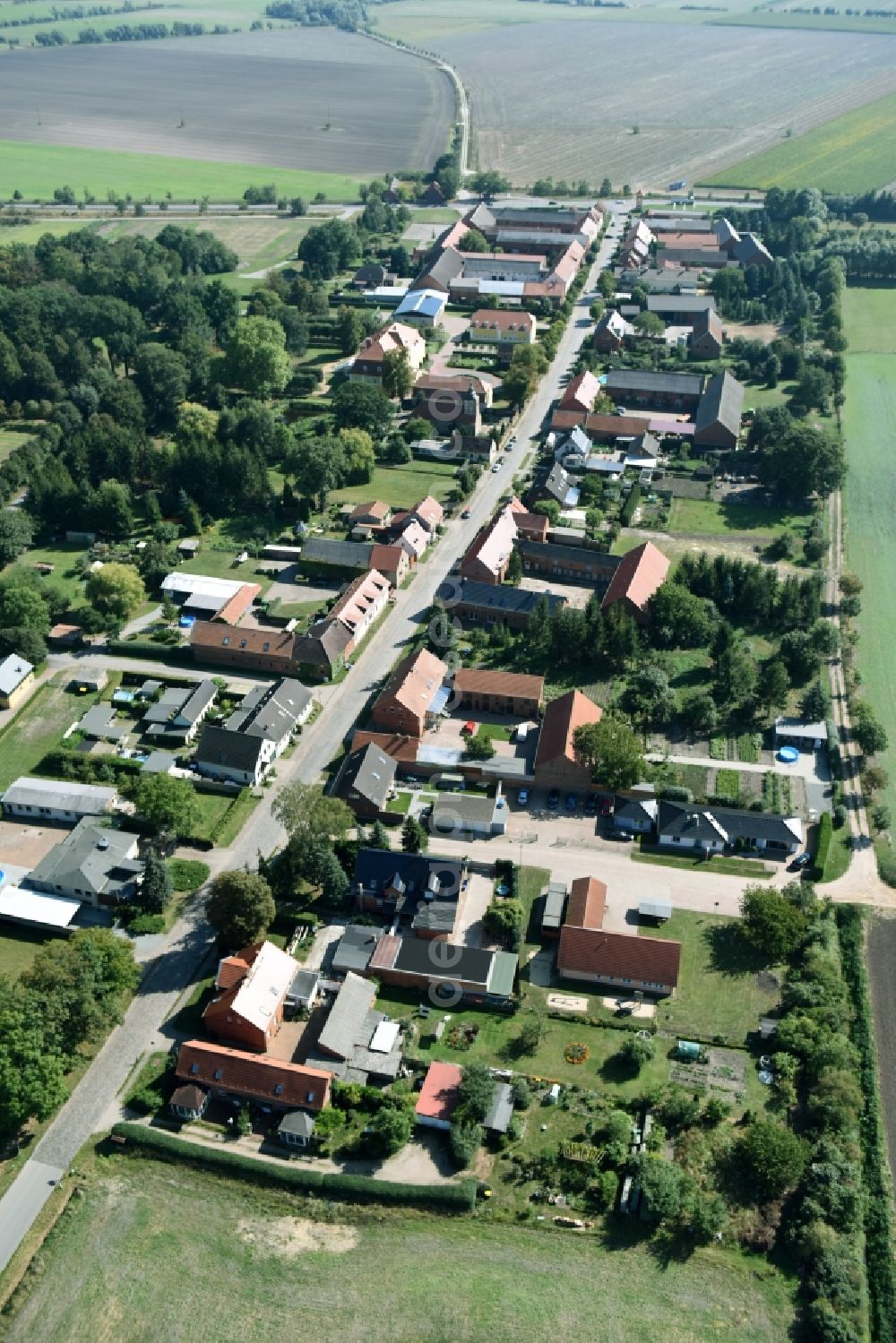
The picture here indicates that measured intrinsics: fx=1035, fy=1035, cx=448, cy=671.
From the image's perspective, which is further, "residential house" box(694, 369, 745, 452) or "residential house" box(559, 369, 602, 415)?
"residential house" box(559, 369, 602, 415)

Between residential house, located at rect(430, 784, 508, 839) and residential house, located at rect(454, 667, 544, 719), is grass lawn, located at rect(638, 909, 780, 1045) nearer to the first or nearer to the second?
residential house, located at rect(430, 784, 508, 839)

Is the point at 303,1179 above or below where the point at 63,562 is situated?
below

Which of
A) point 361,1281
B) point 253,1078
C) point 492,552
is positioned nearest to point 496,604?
point 492,552

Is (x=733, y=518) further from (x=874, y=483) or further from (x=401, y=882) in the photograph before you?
(x=401, y=882)

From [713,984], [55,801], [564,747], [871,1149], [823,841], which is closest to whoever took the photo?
[871,1149]

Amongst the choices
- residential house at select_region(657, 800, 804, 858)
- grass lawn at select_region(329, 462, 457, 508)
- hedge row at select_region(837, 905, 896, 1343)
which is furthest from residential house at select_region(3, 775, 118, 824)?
hedge row at select_region(837, 905, 896, 1343)

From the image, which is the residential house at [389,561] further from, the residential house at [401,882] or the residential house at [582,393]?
the residential house at [582,393]

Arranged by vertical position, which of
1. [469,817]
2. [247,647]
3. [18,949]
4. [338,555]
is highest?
[338,555]

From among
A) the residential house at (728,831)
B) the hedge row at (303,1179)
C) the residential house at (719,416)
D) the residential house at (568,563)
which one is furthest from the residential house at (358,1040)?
the residential house at (719,416)
